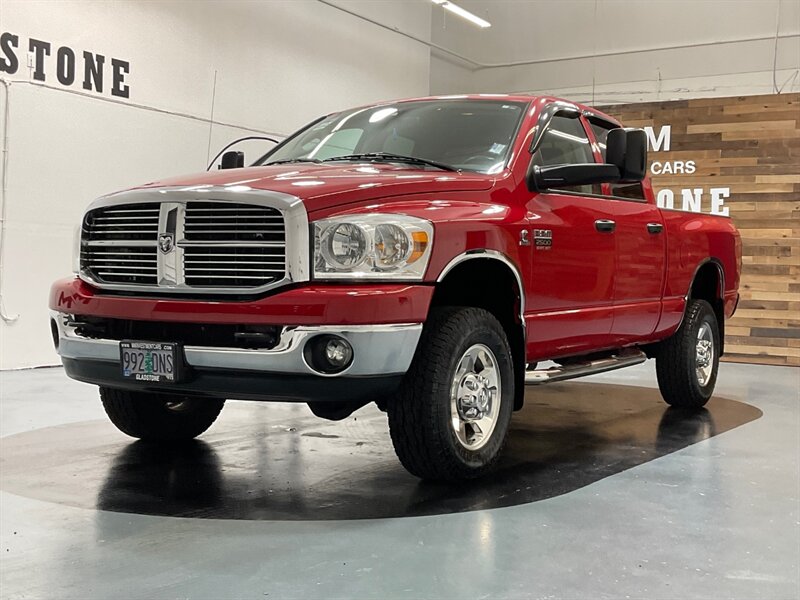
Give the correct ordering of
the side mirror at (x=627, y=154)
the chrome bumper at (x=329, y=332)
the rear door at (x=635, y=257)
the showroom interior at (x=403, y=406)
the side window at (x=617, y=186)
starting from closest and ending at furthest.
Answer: the showroom interior at (x=403, y=406), the chrome bumper at (x=329, y=332), the side mirror at (x=627, y=154), the rear door at (x=635, y=257), the side window at (x=617, y=186)

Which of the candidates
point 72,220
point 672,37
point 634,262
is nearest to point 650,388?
point 634,262

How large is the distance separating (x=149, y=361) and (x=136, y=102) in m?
6.63

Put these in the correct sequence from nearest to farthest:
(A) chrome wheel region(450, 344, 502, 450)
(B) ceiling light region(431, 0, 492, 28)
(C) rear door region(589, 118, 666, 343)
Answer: (A) chrome wheel region(450, 344, 502, 450)
(C) rear door region(589, 118, 666, 343)
(B) ceiling light region(431, 0, 492, 28)

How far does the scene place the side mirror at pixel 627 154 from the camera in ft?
14.7

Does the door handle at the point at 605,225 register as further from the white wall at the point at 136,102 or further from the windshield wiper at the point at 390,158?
the white wall at the point at 136,102

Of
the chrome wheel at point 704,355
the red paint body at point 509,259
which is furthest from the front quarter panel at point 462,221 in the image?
the chrome wheel at point 704,355

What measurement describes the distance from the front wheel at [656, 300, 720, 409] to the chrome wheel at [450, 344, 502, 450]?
254cm

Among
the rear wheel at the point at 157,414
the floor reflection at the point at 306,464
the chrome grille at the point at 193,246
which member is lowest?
the floor reflection at the point at 306,464

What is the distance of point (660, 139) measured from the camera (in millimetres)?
10930

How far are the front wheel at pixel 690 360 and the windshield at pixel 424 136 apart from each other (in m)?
2.23

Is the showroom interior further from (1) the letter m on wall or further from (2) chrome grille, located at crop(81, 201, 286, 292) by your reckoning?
(1) the letter m on wall

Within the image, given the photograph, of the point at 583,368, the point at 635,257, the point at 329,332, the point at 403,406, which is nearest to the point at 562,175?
the point at 583,368

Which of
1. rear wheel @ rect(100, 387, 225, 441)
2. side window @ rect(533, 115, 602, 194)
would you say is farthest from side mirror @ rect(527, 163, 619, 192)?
rear wheel @ rect(100, 387, 225, 441)

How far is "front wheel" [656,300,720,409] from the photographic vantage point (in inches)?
239
